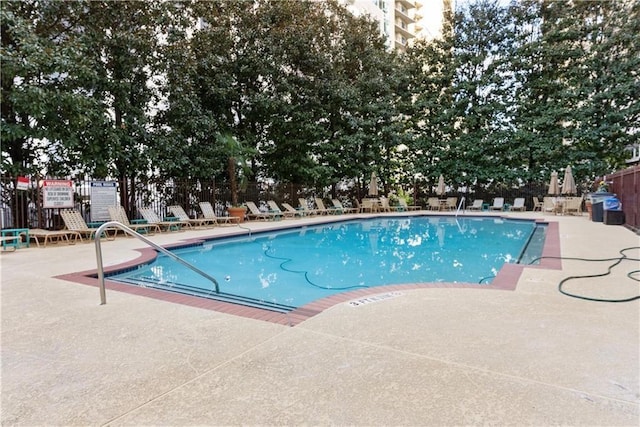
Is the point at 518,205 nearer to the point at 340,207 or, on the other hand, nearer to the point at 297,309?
the point at 340,207

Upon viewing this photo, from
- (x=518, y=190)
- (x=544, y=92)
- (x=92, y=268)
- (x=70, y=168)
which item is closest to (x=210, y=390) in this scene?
(x=92, y=268)

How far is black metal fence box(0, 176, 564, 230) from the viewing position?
9.66m

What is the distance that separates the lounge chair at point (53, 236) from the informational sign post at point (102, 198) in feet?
3.46

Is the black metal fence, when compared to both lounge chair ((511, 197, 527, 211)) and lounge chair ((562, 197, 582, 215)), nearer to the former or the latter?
lounge chair ((511, 197, 527, 211))

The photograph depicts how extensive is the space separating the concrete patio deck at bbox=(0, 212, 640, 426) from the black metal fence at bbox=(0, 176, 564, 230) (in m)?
7.08

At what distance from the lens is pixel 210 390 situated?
7.09ft

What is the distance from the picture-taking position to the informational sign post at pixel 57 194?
31.4 feet

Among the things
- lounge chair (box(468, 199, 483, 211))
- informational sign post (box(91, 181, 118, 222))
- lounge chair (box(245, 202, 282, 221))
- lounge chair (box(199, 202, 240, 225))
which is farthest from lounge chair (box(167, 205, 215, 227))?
lounge chair (box(468, 199, 483, 211))

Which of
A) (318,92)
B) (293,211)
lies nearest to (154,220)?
(293,211)

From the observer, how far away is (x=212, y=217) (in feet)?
43.9

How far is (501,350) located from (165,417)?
2104 millimetres

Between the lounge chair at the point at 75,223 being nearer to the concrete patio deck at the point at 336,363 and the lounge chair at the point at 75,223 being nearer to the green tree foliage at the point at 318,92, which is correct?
the green tree foliage at the point at 318,92

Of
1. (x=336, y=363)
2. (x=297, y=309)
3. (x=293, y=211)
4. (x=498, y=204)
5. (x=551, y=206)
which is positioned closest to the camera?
(x=336, y=363)

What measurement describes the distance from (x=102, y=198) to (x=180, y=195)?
3.39 metres
